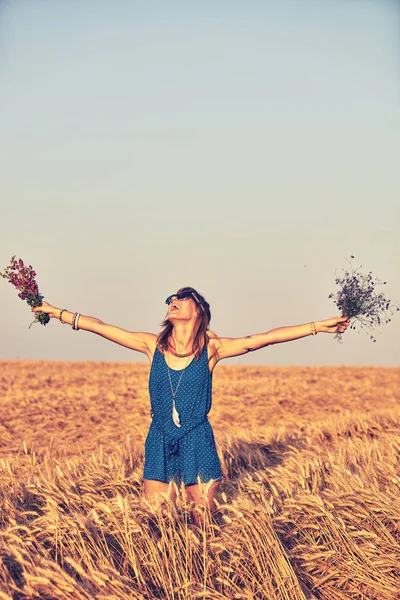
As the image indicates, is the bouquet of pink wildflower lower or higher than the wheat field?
higher

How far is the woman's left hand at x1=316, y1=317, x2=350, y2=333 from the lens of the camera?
6.16 metres

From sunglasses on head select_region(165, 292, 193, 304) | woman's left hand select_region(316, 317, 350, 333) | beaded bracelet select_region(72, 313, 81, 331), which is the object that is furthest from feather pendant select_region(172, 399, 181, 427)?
woman's left hand select_region(316, 317, 350, 333)

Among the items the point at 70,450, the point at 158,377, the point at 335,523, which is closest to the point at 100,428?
the point at 70,450

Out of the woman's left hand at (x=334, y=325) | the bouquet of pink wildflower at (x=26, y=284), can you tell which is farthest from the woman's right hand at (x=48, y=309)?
the woman's left hand at (x=334, y=325)

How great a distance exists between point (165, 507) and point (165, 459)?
55cm

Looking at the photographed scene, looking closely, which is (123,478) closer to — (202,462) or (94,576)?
(202,462)

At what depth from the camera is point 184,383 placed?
19.1ft

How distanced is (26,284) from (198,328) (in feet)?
5.64

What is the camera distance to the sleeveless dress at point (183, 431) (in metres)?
5.70

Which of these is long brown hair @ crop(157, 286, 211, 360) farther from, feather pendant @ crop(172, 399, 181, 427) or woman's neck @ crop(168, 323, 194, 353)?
feather pendant @ crop(172, 399, 181, 427)

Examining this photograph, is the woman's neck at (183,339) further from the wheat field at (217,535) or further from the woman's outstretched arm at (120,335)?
the wheat field at (217,535)

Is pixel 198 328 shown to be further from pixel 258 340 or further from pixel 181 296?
pixel 258 340

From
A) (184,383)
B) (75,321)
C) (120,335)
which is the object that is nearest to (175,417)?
(184,383)

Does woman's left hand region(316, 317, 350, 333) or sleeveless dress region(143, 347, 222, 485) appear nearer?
sleeveless dress region(143, 347, 222, 485)
